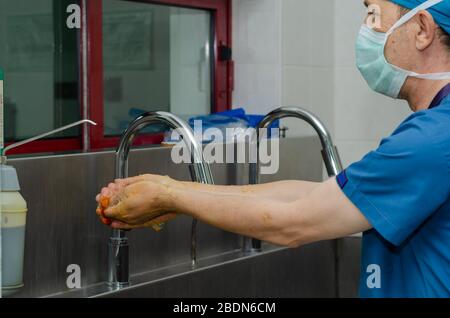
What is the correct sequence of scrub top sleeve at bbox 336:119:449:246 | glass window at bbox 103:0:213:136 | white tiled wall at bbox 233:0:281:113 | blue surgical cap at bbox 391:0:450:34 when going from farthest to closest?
white tiled wall at bbox 233:0:281:113 < glass window at bbox 103:0:213:136 < blue surgical cap at bbox 391:0:450:34 < scrub top sleeve at bbox 336:119:449:246

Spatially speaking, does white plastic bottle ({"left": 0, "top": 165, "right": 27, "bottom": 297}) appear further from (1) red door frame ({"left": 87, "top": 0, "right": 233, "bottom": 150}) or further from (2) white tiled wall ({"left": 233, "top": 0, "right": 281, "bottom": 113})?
(2) white tiled wall ({"left": 233, "top": 0, "right": 281, "bottom": 113})

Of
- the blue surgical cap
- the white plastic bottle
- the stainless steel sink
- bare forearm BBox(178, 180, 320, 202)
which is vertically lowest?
the stainless steel sink

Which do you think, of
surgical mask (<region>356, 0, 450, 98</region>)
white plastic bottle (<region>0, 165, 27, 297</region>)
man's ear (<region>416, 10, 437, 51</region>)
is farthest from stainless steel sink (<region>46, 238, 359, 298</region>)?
man's ear (<region>416, 10, 437, 51</region>)

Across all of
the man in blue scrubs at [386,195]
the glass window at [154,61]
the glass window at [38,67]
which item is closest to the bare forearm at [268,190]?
the man in blue scrubs at [386,195]

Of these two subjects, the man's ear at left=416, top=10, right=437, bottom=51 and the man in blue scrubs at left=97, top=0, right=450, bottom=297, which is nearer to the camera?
the man in blue scrubs at left=97, top=0, right=450, bottom=297

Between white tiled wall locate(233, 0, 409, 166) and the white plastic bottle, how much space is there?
3.34 feet

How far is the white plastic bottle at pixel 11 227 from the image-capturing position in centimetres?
114

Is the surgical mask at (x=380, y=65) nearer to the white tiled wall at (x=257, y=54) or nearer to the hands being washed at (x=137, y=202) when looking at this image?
the hands being washed at (x=137, y=202)

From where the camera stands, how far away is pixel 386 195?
96 centimetres

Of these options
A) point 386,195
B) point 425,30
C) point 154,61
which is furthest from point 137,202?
point 154,61

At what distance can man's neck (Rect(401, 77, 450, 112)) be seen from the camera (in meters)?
1.07
